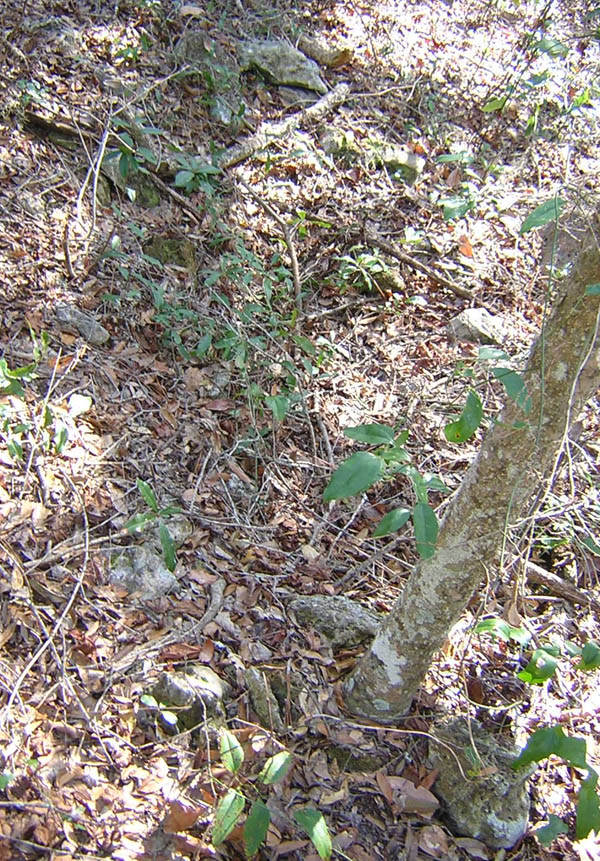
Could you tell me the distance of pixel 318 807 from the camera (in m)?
2.54

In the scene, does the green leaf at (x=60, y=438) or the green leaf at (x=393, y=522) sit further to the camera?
the green leaf at (x=60, y=438)

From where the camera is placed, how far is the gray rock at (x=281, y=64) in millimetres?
5418

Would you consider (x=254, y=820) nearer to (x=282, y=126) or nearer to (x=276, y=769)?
(x=276, y=769)

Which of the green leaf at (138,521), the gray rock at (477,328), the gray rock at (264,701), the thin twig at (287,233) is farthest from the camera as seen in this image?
the gray rock at (477,328)

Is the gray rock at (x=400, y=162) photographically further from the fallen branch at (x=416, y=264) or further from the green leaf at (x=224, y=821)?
the green leaf at (x=224, y=821)

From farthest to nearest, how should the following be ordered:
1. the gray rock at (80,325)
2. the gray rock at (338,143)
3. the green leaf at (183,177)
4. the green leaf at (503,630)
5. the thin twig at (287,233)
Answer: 1. the gray rock at (338,143)
2. the thin twig at (287,233)
3. the green leaf at (183,177)
4. the gray rock at (80,325)
5. the green leaf at (503,630)

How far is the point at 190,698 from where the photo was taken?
2600mm

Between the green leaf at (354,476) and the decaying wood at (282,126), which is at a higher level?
the decaying wood at (282,126)

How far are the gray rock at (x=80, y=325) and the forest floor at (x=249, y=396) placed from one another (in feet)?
0.08

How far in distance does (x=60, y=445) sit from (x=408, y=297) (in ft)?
9.17

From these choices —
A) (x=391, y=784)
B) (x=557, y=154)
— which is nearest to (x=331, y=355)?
(x=391, y=784)

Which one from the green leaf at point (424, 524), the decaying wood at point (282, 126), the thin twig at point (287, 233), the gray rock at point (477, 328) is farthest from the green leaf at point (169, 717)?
the decaying wood at point (282, 126)

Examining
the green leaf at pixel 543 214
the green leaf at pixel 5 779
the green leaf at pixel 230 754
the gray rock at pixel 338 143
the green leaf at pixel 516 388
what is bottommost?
the green leaf at pixel 5 779

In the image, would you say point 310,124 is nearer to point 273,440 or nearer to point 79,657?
point 273,440
